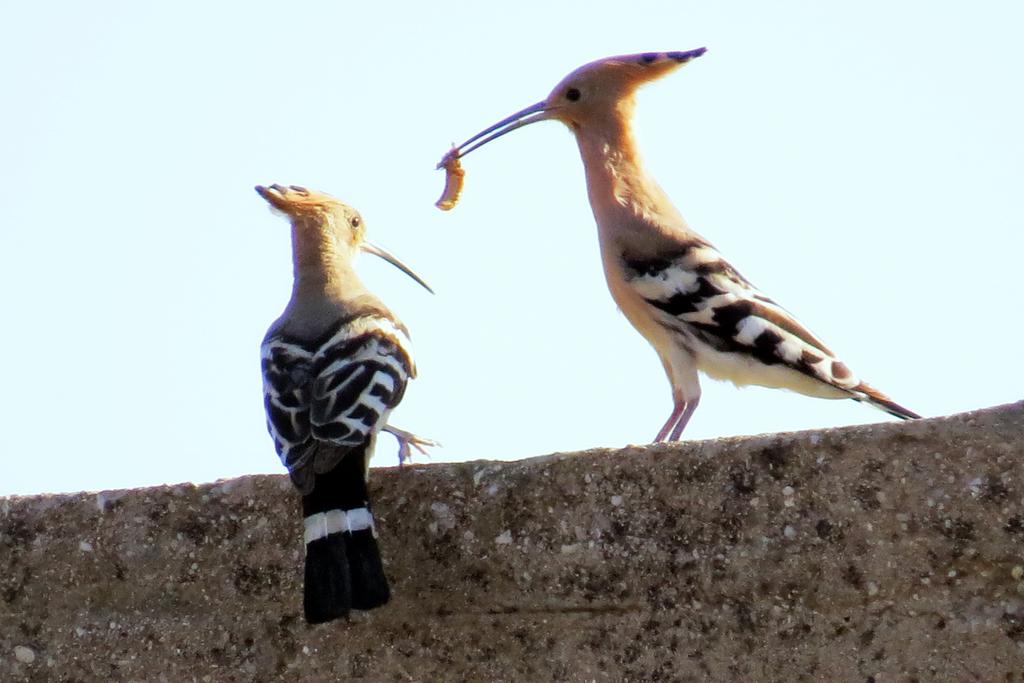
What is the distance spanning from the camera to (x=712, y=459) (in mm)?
2633

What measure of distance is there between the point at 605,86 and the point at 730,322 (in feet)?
3.94

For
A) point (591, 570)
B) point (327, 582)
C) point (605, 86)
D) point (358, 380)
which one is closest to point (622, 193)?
point (605, 86)

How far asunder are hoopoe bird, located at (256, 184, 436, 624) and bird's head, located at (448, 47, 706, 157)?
2.92 ft

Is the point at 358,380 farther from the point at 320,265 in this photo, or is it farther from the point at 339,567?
the point at 320,265

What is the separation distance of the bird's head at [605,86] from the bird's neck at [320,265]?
1023 mm

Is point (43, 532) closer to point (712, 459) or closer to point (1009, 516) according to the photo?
point (712, 459)

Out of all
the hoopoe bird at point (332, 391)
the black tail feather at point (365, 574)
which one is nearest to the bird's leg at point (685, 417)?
the hoopoe bird at point (332, 391)

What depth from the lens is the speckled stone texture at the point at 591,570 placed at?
2.44 meters

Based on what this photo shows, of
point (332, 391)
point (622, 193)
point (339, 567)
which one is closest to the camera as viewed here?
point (339, 567)

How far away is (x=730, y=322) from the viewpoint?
4742 millimetres

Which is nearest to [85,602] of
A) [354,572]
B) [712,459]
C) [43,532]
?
[43,532]

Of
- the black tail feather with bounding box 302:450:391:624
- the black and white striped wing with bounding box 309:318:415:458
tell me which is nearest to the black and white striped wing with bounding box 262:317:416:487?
the black and white striped wing with bounding box 309:318:415:458

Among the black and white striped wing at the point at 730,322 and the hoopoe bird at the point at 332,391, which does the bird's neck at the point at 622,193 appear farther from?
the hoopoe bird at the point at 332,391

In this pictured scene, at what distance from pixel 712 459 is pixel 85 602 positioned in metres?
1.24
